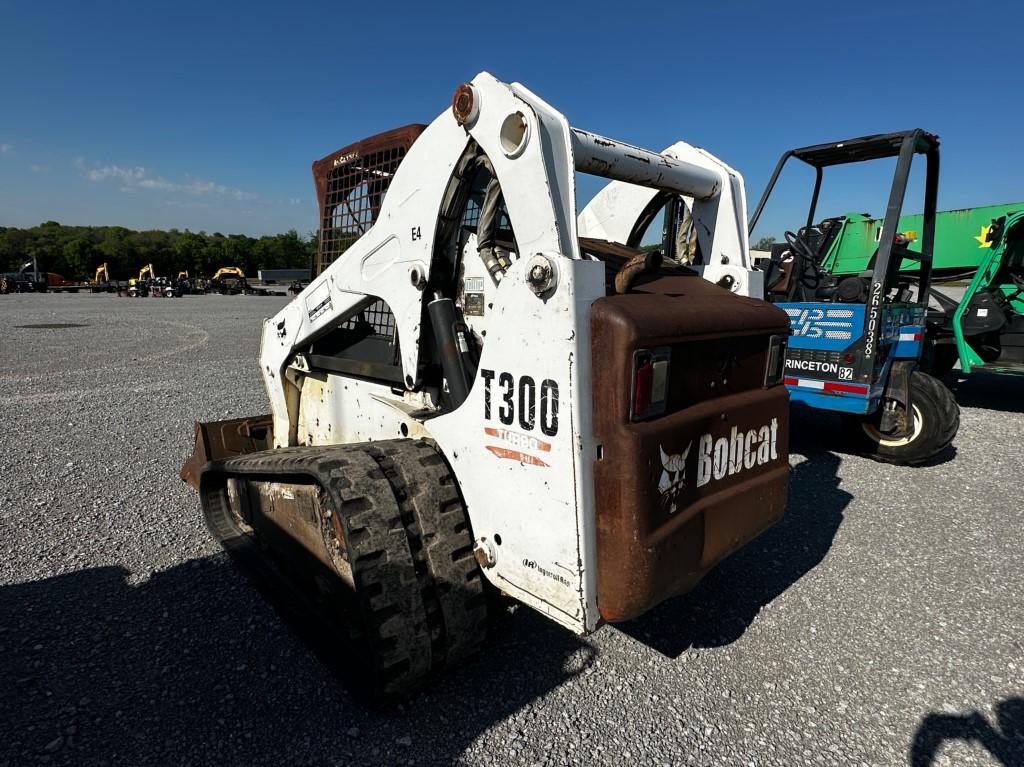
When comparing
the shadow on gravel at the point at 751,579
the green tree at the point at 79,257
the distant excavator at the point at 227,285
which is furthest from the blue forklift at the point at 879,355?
the green tree at the point at 79,257

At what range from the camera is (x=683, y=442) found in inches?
78.7

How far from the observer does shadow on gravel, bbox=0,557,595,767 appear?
6.61 ft

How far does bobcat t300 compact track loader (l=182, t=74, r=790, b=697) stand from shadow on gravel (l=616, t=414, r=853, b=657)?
0.63m

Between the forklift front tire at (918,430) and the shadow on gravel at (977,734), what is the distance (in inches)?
130

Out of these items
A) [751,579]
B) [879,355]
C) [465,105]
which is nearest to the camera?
[465,105]

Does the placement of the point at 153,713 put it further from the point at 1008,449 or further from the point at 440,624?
the point at 1008,449

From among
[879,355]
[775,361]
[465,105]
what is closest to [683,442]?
[775,361]

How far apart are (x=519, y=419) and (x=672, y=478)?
0.53 metres

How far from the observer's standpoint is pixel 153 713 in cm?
216

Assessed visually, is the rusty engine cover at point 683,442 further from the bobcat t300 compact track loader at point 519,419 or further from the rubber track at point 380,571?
the rubber track at point 380,571

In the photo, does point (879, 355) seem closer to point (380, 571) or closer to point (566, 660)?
point (566, 660)

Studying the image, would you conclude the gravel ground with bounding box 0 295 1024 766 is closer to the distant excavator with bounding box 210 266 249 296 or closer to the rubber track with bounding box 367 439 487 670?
the rubber track with bounding box 367 439 487 670

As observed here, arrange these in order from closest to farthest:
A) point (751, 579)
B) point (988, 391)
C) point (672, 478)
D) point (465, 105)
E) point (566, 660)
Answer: point (672, 478)
point (465, 105)
point (566, 660)
point (751, 579)
point (988, 391)

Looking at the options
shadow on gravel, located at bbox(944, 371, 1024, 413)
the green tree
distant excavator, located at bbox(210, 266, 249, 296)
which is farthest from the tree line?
shadow on gravel, located at bbox(944, 371, 1024, 413)
